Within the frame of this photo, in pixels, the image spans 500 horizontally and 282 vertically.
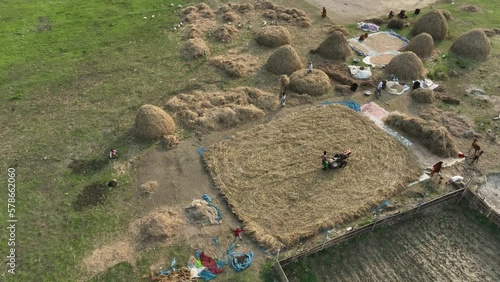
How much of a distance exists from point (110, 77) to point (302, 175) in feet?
53.5

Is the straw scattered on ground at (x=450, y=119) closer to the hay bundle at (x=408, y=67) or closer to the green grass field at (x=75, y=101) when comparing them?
the hay bundle at (x=408, y=67)

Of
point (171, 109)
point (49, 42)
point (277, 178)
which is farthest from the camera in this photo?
point (49, 42)

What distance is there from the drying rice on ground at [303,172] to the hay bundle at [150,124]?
3209 millimetres

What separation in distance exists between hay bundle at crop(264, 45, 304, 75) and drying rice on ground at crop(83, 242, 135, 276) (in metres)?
16.4

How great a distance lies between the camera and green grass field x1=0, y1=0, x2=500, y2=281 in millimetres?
17500

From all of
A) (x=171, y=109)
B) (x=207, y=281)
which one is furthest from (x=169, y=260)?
(x=171, y=109)

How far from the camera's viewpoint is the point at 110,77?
27.8 metres

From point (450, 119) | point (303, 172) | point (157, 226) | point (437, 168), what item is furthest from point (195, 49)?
point (437, 168)

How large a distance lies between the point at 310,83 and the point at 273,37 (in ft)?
22.2

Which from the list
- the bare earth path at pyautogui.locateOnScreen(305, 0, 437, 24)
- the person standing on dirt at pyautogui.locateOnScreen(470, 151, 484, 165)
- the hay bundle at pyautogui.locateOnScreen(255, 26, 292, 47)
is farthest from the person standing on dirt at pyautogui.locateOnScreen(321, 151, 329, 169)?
the bare earth path at pyautogui.locateOnScreen(305, 0, 437, 24)

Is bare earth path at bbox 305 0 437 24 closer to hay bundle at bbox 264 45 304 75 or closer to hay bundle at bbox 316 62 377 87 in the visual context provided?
hay bundle at bbox 316 62 377 87

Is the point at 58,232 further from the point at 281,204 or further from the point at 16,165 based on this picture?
the point at 281,204

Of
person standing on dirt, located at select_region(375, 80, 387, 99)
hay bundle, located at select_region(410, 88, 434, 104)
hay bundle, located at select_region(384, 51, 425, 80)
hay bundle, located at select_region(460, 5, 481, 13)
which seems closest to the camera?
hay bundle, located at select_region(410, 88, 434, 104)

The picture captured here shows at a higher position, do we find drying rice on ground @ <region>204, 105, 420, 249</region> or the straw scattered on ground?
the straw scattered on ground
